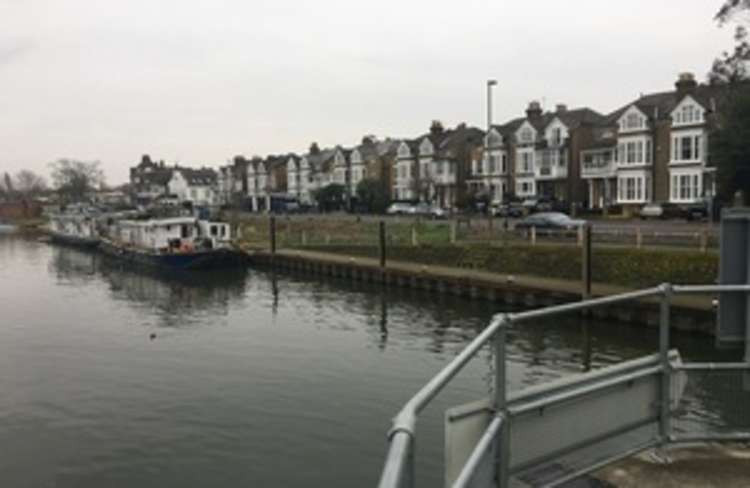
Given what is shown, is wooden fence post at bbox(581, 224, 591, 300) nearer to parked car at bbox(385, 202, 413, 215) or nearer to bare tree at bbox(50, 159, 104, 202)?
parked car at bbox(385, 202, 413, 215)

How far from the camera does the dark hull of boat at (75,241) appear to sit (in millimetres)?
75875

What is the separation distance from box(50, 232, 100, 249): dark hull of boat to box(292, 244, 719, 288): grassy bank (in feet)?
146

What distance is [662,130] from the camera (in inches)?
2366

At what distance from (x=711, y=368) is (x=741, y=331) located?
0.90 metres

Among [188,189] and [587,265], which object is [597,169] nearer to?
[587,265]

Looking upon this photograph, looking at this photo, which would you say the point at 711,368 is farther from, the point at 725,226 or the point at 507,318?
the point at 507,318

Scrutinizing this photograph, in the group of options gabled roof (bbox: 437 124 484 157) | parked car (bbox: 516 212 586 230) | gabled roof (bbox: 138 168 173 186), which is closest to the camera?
parked car (bbox: 516 212 586 230)

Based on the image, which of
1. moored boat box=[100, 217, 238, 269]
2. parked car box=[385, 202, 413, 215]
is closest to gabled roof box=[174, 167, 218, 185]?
parked car box=[385, 202, 413, 215]

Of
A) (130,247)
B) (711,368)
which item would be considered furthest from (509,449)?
(130,247)

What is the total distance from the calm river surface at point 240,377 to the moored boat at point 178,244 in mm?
12510

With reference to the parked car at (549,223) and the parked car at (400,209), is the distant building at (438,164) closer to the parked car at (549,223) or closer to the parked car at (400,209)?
the parked car at (400,209)

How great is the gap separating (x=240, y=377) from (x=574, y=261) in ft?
A: 57.9


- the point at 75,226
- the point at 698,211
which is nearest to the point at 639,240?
the point at 698,211

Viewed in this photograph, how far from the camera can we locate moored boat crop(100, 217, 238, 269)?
5009 centimetres
